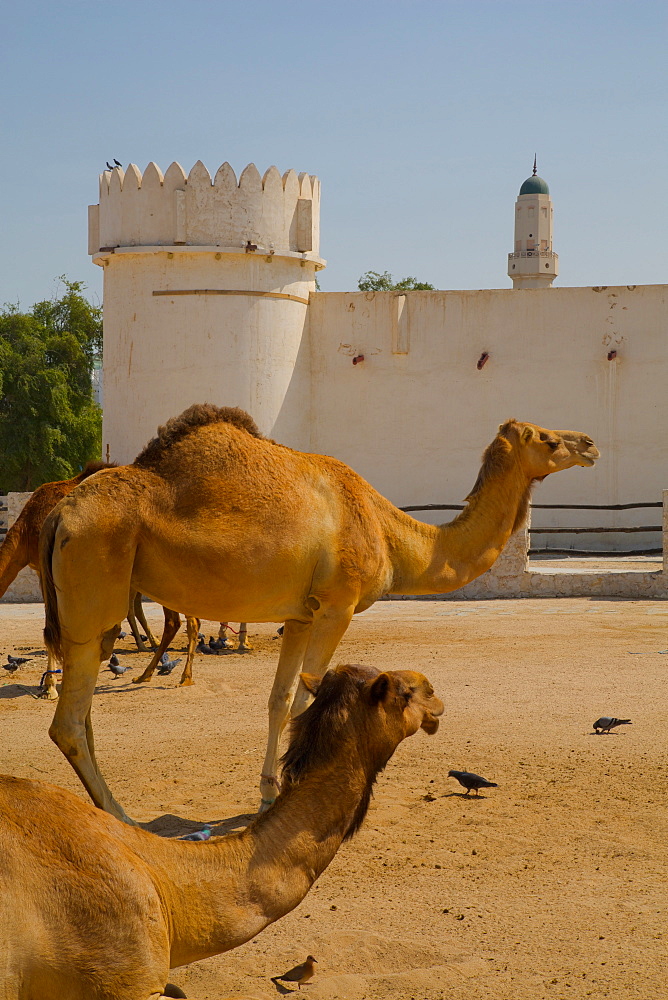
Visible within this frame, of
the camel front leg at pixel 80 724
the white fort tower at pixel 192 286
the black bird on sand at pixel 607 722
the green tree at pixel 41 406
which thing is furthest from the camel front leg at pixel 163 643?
the green tree at pixel 41 406

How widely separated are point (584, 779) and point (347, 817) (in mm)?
4085

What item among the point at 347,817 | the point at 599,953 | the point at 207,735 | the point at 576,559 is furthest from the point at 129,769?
the point at 576,559

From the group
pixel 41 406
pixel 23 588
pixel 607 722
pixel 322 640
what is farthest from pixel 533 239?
pixel 322 640

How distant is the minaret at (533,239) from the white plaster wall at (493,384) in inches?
1431

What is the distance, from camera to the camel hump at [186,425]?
20.9ft

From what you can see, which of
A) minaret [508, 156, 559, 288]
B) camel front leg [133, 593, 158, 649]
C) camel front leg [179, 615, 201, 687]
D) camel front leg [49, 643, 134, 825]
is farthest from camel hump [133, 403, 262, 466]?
minaret [508, 156, 559, 288]

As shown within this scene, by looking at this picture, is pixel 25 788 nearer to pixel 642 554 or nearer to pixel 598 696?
pixel 598 696

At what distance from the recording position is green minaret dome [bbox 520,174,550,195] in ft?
210

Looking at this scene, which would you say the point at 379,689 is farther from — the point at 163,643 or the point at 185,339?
the point at 185,339

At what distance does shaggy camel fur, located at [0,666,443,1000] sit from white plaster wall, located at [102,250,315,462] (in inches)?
794

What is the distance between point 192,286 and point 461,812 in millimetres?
18716

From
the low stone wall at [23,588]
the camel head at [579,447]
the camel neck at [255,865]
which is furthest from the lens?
the low stone wall at [23,588]

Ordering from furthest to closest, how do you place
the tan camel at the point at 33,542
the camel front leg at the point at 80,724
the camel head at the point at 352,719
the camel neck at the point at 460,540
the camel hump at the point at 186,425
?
1. the tan camel at the point at 33,542
2. the camel neck at the point at 460,540
3. the camel hump at the point at 186,425
4. the camel front leg at the point at 80,724
5. the camel head at the point at 352,719

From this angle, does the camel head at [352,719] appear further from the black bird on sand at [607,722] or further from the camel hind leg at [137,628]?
the camel hind leg at [137,628]
